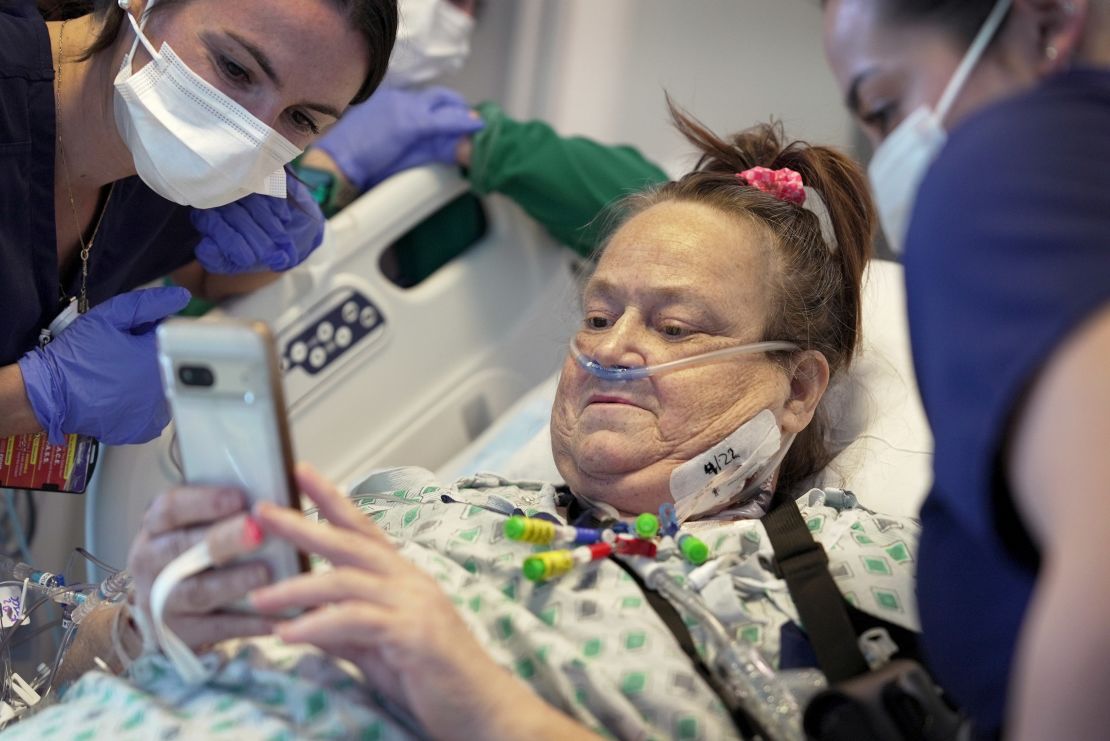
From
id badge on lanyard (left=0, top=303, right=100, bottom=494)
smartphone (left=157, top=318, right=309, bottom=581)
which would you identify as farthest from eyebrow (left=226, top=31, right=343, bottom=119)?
smartphone (left=157, top=318, right=309, bottom=581)

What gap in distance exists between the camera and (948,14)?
96 centimetres

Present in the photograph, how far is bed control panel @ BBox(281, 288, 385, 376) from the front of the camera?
8.57 ft

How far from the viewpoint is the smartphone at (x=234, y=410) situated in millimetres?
1080

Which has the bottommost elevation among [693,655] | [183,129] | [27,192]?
[693,655]

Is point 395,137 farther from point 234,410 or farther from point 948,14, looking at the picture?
point 948,14

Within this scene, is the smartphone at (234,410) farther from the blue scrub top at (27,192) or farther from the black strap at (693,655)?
the blue scrub top at (27,192)

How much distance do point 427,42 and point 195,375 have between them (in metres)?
2.19

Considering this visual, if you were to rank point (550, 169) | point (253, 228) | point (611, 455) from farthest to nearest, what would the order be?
point (550, 169) < point (253, 228) < point (611, 455)

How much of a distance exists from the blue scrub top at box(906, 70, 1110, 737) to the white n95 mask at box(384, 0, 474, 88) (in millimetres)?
2346

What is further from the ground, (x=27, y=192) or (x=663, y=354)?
(x=27, y=192)

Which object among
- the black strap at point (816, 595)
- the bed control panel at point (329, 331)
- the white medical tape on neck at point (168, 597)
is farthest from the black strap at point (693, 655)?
the bed control panel at point (329, 331)

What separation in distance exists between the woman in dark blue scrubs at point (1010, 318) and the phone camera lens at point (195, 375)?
0.67 meters

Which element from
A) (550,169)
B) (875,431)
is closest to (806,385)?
(875,431)

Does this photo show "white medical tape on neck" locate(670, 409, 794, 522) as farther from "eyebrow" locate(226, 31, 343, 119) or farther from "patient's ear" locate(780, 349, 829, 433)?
"eyebrow" locate(226, 31, 343, 119)
